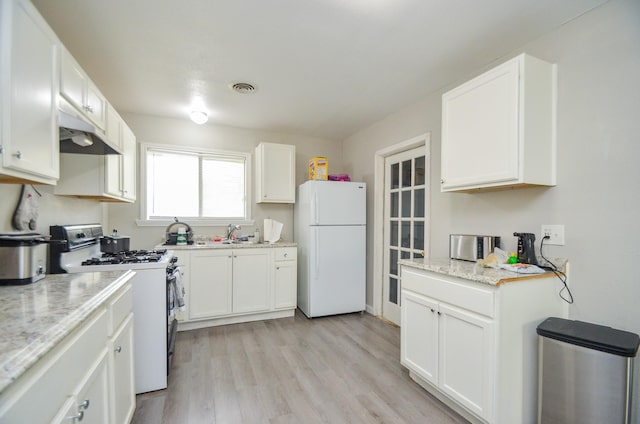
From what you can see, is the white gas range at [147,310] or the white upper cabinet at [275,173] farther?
the white upper cabinet at [275,173]

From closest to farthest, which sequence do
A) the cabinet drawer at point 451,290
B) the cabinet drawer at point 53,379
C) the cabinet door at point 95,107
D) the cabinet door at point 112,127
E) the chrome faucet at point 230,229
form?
the cabinet drawer at point 53,379, the cabinet drawer at point 451,290, the cabinet door at point 95,107, the cabinet door at point 112,127, the chrome faucet at point 230,229

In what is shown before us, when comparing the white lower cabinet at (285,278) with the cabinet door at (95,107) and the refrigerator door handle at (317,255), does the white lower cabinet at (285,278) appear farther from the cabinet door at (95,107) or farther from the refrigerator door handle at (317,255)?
the cabinet door at (95,107)

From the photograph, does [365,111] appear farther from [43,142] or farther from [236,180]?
[43,142]

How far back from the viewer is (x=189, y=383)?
219 cm

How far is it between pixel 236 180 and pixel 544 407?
3695 mm

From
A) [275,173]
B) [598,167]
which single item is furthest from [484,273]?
[275,173]

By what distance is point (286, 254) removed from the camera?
3.60 metres

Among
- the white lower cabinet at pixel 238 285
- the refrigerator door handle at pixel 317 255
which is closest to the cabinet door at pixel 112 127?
the white lower cabinet at pixel 238 285

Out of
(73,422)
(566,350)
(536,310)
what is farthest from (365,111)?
(73,422)

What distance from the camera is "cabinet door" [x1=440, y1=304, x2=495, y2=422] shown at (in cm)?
161

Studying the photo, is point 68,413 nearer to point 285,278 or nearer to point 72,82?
point 72,82

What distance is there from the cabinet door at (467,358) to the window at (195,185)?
2867 mm

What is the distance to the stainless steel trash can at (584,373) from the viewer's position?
132 centimetres

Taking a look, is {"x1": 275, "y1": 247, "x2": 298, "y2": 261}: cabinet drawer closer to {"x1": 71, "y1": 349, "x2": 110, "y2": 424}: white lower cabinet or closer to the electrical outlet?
{"x1": 71, "y1": 349, "x2": 110, "y2": 424}: white lower cabinet
